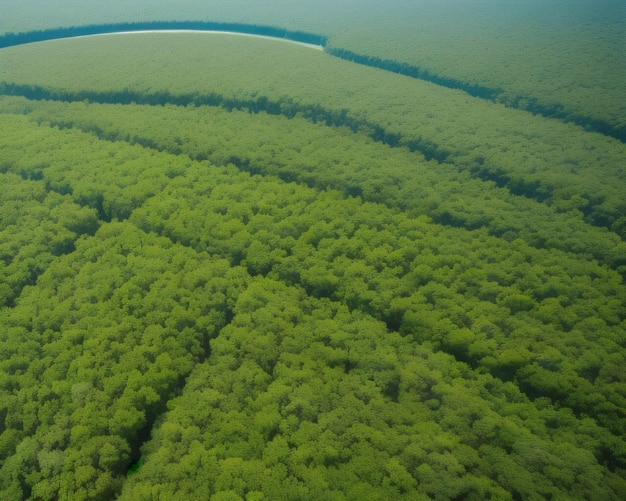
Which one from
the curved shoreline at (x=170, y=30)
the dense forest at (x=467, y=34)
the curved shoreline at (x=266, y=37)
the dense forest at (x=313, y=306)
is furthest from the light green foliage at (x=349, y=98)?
the curved shoreline at (x=170, y=30)

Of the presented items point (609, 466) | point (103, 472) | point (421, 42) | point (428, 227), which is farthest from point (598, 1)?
point (103, 472)

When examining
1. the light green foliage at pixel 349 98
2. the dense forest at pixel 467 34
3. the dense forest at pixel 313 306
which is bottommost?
the dense forest at pixel 313 306

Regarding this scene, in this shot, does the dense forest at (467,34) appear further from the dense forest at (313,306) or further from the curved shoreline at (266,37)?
the dense forest at (313,306)

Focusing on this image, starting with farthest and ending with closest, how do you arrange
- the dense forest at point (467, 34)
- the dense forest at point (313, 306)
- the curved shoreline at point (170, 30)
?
the curved shoreline at point (170, 30), the dense forest at point (467, 34), the dense forest at point (313, 306)

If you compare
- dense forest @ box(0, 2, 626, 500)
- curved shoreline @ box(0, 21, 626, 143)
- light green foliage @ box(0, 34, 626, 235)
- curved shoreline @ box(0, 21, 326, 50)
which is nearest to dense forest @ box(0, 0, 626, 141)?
curved shoreline @ box(0, 21, 626, 143)

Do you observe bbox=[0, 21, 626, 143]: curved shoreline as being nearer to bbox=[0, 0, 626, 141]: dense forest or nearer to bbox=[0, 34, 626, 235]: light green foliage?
bbox=[0, 0, 626, 141]: dense forest

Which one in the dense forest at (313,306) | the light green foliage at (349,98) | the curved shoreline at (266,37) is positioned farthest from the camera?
the curved shoreline at (266,37)

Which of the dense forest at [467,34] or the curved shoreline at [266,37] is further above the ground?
the dense forest at [467,34]

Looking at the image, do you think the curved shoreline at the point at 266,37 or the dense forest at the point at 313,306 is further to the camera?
the curved shoreline at the point at 266,37

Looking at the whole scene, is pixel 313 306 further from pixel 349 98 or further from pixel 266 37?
pixel 266 37
